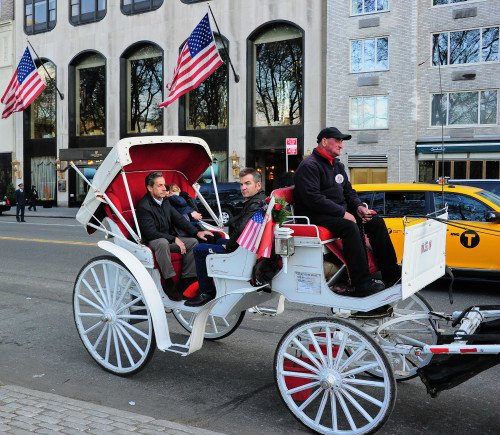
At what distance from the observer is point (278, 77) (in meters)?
33.9

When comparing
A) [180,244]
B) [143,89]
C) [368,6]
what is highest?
[368,6]

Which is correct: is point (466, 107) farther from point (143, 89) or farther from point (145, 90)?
point (143, 89)

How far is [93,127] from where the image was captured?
136 feet

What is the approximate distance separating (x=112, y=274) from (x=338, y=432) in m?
2.71

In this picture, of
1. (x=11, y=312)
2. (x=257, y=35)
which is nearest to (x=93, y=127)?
(x=257, y=35)

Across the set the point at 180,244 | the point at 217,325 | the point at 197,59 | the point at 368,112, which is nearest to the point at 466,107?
the point at 368,112

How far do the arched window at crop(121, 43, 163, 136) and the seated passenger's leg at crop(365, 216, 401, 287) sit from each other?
3414 cm

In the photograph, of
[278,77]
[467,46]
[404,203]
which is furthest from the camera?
[278,77]

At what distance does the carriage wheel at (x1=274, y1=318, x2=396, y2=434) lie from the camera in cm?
413

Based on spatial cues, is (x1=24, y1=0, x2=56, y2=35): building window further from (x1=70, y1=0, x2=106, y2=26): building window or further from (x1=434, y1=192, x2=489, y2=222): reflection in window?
(x1=434, y1=192, x2=489, y2=222): reflection in window

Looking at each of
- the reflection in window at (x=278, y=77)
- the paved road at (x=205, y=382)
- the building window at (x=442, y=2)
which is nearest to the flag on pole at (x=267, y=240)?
the paved road at (x=205, y=382)

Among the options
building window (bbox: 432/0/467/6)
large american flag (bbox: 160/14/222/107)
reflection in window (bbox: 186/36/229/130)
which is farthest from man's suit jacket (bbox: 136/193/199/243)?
reflection in window (bbox: 186/36/229/130)

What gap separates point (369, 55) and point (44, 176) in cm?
2480

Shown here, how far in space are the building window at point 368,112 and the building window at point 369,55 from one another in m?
1.49
